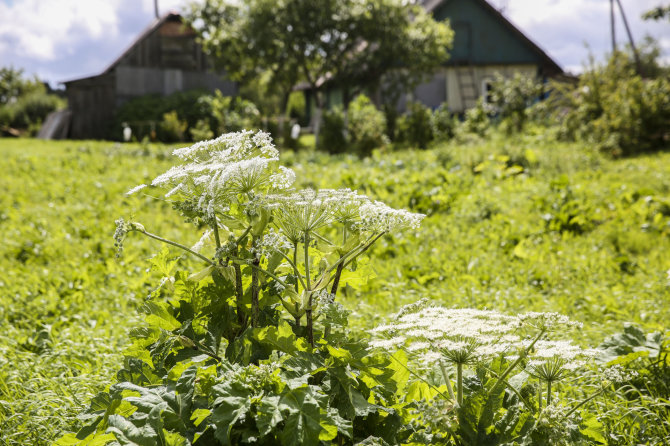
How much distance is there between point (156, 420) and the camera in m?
1.49

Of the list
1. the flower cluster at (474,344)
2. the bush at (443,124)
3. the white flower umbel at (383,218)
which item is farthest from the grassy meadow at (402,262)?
the bush at (443,124)

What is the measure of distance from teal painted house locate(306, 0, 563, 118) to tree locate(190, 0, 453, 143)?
3.09m

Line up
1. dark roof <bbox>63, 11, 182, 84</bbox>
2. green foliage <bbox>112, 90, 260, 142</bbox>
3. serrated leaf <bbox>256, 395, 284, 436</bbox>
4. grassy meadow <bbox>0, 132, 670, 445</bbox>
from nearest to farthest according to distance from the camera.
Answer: serrated leaf <bbox>256, 395, 284, 436</bbox> < grassy meadow <bbox>0, 132, 670, 445</bbox> < green foliage <bbox>112, 90, 260, 142</bbox> < dark roof <bbox>63, 11, 182, 84</bbox>

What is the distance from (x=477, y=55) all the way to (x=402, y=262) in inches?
806

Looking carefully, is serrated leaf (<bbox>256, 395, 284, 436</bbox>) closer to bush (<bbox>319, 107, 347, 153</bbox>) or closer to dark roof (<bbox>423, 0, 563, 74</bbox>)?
bush (<bbox>319, 107, 347, 153</bbox>)

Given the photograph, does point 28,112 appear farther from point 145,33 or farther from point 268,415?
point 268,415

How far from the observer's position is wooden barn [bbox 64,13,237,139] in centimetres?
2508

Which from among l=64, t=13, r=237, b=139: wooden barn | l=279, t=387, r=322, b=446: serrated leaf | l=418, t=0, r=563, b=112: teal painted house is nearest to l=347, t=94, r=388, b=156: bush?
l=418, t=0, r=563, b=112: teal painted house

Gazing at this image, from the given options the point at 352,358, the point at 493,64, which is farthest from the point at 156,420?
the point at 493,64

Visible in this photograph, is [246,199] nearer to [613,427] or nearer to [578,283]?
[613,427]

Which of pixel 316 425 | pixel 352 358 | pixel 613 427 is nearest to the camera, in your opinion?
pixel 316 425

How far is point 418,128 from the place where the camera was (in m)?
16.4

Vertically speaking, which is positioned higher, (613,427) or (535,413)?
(535,413)

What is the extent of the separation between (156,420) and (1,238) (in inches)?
204
